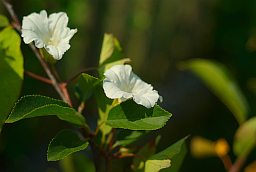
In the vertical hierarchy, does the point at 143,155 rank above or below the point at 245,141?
above

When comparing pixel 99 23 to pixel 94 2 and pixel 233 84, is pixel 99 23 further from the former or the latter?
pixel 233 84

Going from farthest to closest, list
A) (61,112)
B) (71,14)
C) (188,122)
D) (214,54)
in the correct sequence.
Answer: (214,54) < (188,122) < (71,14) < (61,112)

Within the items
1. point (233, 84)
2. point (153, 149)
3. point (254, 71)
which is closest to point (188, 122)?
point (254, 71)

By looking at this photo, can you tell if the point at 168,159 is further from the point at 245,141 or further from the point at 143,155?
the point at 245,141

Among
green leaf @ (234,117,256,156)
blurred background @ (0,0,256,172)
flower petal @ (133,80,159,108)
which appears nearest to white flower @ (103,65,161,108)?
flower petal @ (133,80,159,108)

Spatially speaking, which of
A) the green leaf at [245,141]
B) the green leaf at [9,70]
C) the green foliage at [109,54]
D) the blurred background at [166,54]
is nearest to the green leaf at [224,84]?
the green leaf at [245,141]

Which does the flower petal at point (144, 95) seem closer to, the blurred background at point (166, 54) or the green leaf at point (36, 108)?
the green leaf at point (36, 108)

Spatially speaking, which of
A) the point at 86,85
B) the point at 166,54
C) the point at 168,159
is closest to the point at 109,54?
the point at 86,85
